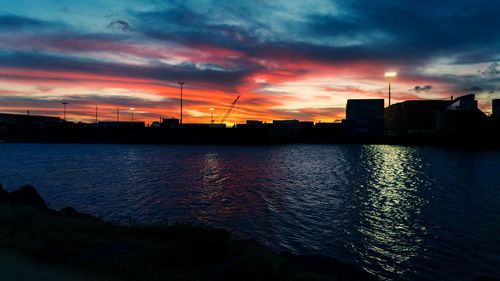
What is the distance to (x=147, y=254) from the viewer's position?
31.9 feet

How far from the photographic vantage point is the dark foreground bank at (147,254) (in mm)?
8344

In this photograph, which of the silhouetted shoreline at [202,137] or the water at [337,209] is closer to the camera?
the water at [337,209]

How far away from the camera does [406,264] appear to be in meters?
15.3

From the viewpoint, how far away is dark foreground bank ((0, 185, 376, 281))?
27.4 ft

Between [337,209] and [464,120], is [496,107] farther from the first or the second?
[337,209]

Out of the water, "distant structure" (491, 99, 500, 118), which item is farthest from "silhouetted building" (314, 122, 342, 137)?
the water

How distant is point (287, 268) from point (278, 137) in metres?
161

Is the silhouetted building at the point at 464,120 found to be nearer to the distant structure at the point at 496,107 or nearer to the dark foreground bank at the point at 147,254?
the distant structure at the point at 496,107

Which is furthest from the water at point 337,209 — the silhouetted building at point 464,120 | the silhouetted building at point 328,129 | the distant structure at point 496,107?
Result: the distant structure at point 496,107

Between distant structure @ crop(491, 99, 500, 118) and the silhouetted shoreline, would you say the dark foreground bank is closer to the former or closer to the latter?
the silhouetted shoreline

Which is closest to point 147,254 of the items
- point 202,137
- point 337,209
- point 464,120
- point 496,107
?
point 337,209

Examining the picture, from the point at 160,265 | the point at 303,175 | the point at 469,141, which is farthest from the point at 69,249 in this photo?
the point at 469,141

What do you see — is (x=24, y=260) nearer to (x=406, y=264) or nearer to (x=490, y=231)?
(x=406, y=264)

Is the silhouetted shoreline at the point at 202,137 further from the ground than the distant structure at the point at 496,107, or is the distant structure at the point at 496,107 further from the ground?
the distant structure at the point at 496,107
